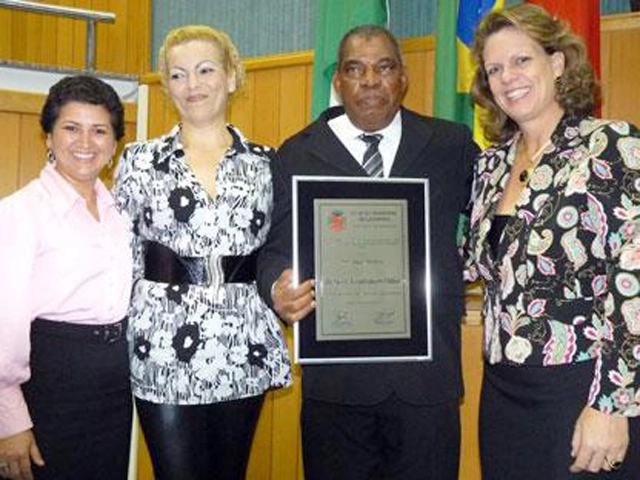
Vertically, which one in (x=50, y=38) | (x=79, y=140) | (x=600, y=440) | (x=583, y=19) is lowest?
(x=600, y=440)

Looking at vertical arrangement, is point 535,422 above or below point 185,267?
below

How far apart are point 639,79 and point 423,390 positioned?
1.35 metres

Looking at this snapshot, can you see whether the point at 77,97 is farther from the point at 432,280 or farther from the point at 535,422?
the point at 535,422

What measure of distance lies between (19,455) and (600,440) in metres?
1.43

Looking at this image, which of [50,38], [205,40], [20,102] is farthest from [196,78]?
[50,38]

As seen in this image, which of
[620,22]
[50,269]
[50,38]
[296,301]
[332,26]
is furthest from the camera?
[50,38]

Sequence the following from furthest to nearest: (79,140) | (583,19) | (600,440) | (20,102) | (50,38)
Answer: (50,38) → (20,102) → (583,19) → (79,140) → (600,440)

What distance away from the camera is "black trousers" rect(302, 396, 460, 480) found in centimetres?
221

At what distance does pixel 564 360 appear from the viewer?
184cm

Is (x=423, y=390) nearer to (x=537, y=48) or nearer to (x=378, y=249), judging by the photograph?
(x=378, y=249)

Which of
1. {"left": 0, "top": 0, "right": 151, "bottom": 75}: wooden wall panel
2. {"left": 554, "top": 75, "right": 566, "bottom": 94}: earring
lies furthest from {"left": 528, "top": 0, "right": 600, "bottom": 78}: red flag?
{"left": 0, "top": 0, "right": 151, "bottom": 75}: wooden wall panel

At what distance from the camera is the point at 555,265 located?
1.85 m

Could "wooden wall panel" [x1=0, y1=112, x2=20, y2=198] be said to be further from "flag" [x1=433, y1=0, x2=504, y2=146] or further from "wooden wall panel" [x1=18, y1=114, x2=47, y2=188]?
"flag" [x1=433, y1=0, x2=504, y2=146]

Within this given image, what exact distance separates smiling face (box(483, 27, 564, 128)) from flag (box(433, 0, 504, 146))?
95 centimetres
